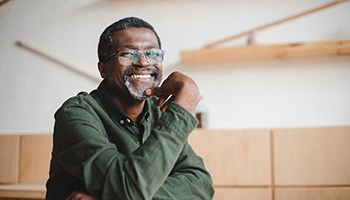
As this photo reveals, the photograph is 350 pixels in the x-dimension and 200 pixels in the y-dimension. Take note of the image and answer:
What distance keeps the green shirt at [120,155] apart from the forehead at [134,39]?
0.18m

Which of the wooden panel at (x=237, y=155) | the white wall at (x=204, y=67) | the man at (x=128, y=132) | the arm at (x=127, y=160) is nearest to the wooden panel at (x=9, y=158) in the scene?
the white wall at (x=204, y=67)

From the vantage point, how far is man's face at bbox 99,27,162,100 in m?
1.46

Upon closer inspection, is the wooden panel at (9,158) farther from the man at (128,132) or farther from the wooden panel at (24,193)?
the man at (128,132)

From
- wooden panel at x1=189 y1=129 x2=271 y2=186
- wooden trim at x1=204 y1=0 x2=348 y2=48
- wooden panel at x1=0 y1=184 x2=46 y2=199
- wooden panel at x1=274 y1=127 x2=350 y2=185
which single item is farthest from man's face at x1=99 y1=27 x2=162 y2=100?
wooden trim at x1=204 y1=0 x2=348 y2=48

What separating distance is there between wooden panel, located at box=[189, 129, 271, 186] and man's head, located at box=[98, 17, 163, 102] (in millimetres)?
1235

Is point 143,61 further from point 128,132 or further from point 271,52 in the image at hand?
point 271,52

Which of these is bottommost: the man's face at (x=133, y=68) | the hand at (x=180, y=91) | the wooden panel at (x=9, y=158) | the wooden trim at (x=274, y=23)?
the wooden panel at (x=9, y=158)

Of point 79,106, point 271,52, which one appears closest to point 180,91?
point 79,106

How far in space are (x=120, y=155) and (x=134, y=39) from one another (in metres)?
0.47

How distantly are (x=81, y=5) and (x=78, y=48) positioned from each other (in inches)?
13.2

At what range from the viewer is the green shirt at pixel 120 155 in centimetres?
111

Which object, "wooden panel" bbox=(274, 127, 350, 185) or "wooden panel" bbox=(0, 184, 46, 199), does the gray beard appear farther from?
"wooden panel" bbox=(274, 127, 350, 185)

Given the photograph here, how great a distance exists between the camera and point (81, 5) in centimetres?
329

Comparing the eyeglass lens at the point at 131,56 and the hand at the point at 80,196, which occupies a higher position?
the eyeglass lens at the point at 131,56
